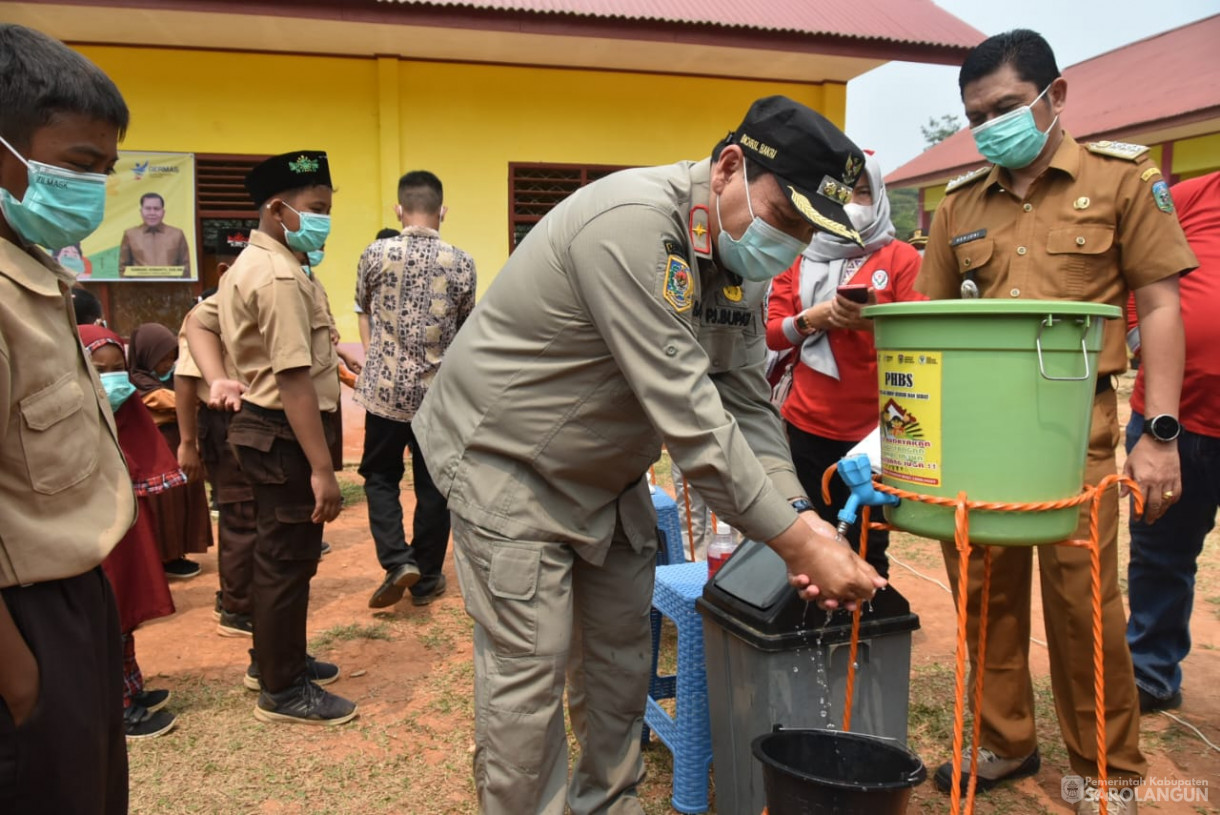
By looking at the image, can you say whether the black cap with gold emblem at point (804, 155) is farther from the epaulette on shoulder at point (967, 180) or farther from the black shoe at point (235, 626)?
the black shoe at point (235, 626)

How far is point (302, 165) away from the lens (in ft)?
10.6

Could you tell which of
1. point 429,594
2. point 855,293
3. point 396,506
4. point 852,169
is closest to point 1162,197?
point 855,293

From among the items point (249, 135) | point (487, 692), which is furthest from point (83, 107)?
point (249, 135)

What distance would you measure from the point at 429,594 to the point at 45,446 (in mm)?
3337

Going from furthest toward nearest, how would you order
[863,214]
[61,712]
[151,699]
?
[863,214] → [151,699] → [61,712]

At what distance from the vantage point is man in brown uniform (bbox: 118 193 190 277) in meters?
8.34

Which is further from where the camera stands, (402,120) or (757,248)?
(402,120)

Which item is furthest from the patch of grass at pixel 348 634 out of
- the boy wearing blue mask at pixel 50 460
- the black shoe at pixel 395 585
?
the boy wearing blue mask at pixel 50 460

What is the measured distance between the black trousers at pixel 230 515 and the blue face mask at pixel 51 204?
→ 2324 millimetres

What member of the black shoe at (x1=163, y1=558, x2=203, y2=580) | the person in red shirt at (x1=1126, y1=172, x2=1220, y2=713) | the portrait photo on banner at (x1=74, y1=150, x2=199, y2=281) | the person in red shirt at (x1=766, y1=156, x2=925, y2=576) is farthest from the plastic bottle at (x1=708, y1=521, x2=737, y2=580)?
the portrait photo on banner at (x1=74, y1=150, x2=199, y2=281)

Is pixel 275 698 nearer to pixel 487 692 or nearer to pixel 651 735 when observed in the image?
pixel 651 735

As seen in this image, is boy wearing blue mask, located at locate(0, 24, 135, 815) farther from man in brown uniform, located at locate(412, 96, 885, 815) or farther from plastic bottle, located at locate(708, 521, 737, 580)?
plastic bottle, located at locate(708, 521, 737, 580)

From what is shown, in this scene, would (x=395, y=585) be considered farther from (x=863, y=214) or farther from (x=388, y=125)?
(x=388, y=125)

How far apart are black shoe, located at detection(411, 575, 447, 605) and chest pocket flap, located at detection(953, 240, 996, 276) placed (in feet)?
10.3
